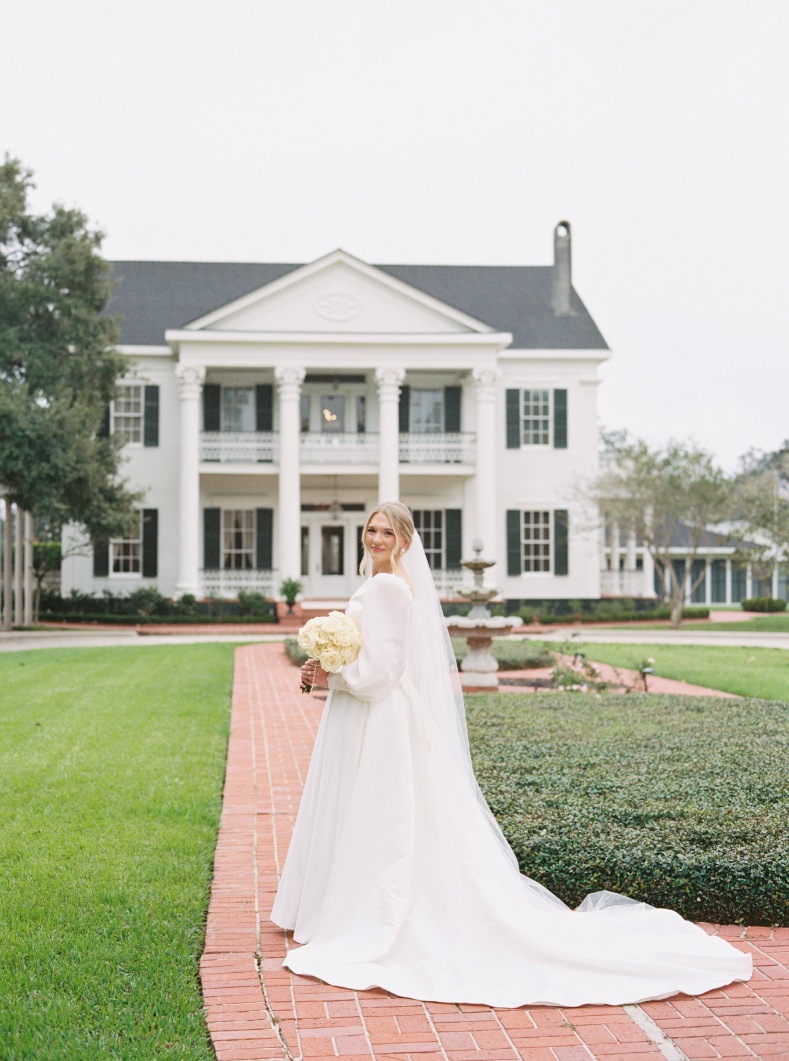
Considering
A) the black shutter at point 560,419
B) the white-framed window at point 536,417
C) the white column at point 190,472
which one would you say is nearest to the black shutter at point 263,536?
the white column at point 190,472

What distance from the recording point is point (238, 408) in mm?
26797

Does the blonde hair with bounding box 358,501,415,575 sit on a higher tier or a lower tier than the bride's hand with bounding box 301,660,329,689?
higher

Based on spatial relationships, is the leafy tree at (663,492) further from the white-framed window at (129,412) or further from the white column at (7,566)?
the white column at (7,566)

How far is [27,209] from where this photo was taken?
20.8m

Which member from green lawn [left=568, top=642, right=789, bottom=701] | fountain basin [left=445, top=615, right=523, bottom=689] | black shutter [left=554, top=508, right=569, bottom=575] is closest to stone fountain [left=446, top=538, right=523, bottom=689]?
fountain basin [left=445, top=615, right=523, bottom=689]

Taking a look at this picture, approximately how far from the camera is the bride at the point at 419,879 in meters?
3.54

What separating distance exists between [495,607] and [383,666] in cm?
2081

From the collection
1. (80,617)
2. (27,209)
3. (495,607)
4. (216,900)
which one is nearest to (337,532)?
(495,607)

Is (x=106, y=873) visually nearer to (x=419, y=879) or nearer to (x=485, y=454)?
(x=419, y=879)

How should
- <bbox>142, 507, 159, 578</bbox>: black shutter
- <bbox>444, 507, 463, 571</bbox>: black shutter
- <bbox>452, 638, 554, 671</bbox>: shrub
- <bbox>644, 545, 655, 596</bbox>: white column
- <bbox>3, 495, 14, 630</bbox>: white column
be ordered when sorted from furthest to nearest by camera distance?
1. <bbox>644, 545, 655, 596</bbox>: white column
2. <bbox>444, 507, 463, 571</bbox>: black shutter
3. <bbox>142, 507, 159, 578</bbox>: black shutter
4. <bbox>3, 495, 14, 630</bbox>: white column
5. <bbox>452, 638, 554, 671</bbox>: shrub

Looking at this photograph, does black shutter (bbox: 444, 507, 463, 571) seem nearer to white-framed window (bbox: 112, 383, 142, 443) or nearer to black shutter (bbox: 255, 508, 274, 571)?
black shutter (bbox: 255, 508, 274, 571)

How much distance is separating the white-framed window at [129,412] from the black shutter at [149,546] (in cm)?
72

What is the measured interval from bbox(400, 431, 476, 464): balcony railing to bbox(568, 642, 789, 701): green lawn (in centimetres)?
882

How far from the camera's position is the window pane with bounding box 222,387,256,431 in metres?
26.7
